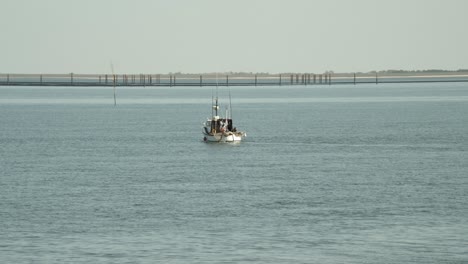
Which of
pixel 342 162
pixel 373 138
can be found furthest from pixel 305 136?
pixel 342 162

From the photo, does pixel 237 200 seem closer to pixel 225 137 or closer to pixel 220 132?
pixel 225 137

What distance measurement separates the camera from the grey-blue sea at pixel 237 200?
55.0 meters

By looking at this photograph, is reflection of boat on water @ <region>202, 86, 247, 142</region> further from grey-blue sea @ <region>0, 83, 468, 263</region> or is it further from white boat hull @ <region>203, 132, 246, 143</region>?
grey-blue sea @ <region>0, 83, 468, 263</region>

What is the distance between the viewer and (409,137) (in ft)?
435

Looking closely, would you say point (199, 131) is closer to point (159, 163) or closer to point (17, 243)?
point (159, 163)

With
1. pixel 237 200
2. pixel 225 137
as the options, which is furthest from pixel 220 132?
pixel 237 200

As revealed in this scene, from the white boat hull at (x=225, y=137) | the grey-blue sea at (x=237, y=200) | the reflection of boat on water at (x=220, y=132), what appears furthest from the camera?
the reflection of boat on water at (x=220, y=132)

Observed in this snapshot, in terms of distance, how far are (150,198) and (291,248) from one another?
1986 centimetres

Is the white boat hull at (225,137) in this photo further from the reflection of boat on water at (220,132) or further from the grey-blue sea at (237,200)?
the grey-blue sea at (237,200)

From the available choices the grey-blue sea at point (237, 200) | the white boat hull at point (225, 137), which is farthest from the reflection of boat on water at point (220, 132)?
the grey-blue sea at point (237, 200)

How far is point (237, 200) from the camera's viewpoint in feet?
238

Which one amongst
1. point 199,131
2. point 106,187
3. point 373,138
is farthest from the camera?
point 199,131

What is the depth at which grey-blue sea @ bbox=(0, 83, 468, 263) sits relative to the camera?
5500cm

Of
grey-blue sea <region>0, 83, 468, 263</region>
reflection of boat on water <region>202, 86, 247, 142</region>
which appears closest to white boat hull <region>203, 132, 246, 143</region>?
reflection of boat on water <region>202, 86, 247, 142</region>
